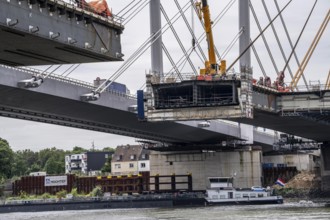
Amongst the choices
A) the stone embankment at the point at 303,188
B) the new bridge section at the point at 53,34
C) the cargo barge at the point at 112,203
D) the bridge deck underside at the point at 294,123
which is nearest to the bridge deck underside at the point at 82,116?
the cargo barge at the point at 112,203

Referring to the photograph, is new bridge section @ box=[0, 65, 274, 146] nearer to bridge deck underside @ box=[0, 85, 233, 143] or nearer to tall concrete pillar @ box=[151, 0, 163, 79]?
bridge deck underside @ box=[0, 85, 233, 143]

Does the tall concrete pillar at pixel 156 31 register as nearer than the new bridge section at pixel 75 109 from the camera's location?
No

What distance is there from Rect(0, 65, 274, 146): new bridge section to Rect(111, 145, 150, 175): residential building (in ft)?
220

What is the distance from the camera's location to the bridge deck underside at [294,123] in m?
82.8

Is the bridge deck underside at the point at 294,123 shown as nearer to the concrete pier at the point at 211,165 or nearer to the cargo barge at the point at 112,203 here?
the concrete pier at the point at 211,165

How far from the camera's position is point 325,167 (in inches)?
4619

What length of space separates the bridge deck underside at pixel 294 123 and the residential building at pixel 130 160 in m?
72.0

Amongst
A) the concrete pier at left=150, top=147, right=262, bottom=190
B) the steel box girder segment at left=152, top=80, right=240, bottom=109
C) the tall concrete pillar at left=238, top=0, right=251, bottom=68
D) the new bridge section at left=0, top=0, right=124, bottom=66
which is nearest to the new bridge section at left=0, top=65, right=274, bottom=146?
the concrete pier at left=150, top=147, right=262, bottom=190

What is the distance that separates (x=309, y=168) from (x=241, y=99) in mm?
81867

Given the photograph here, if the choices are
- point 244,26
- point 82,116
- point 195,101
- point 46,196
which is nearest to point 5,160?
point 46,196

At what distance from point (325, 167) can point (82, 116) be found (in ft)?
153

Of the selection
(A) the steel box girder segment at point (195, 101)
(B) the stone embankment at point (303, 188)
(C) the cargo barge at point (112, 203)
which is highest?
(A) the steel box girder segment at point (195, 101)

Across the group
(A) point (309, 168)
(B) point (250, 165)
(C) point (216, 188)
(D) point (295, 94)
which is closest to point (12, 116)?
(D) point (295, 94)

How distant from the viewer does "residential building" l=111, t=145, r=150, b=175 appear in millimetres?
175375
